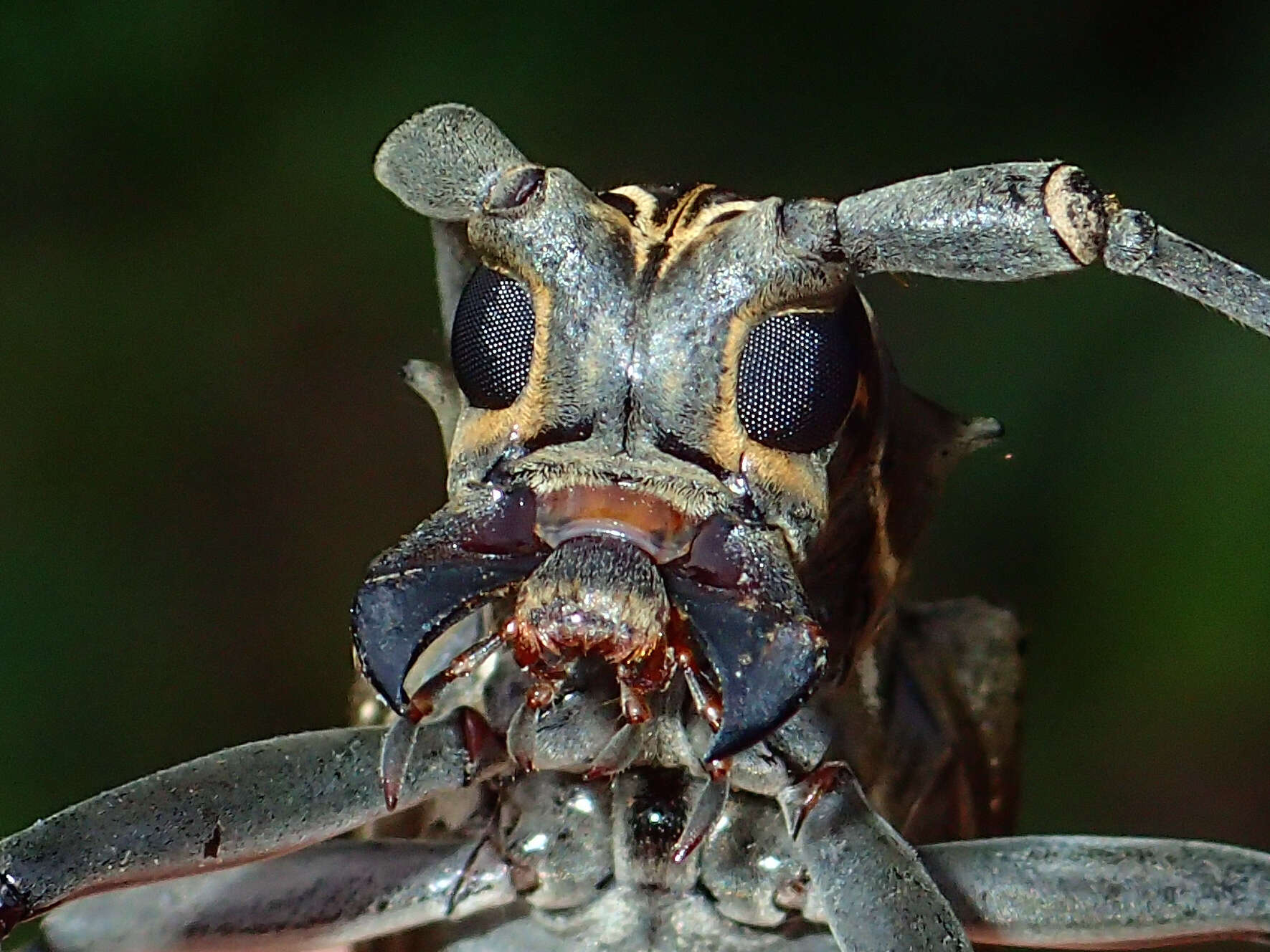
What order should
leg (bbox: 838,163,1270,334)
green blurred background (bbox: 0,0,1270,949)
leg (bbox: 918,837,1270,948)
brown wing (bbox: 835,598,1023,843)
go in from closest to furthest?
leg (bbox: 838,163,1270,334) → leg (bbox: 918,837,1270,948) → brown wing (bbox: 835,598,1023,843) → green blurred background (bbox: 0,0,1270,949)

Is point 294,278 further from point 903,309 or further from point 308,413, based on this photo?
point 903,309

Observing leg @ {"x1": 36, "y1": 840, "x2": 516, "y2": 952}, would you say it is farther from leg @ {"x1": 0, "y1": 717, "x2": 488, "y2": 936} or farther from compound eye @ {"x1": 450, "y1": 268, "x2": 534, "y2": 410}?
compound eye @ {"x1": 450, "y1": 268, "x2": 534, "y2": 410}

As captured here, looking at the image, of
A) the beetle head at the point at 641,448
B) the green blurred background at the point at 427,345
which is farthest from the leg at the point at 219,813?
the green blurred background at the point at 427,345

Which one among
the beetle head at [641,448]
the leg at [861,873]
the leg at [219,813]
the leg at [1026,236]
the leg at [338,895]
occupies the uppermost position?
the leg at [1026,236]

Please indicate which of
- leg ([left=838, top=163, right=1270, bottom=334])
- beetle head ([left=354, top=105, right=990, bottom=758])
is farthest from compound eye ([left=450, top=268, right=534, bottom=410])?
leg ([left=838, top=163, right=1270, bottom=334])

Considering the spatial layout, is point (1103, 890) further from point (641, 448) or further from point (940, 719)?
point (641, 448)

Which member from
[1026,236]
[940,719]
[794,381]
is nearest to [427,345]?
[940,719]

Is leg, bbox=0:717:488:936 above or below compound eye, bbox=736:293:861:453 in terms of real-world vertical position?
below

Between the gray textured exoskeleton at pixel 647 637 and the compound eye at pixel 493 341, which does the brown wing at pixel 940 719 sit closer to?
the gray textured exoskeleton at pixel 647 637
